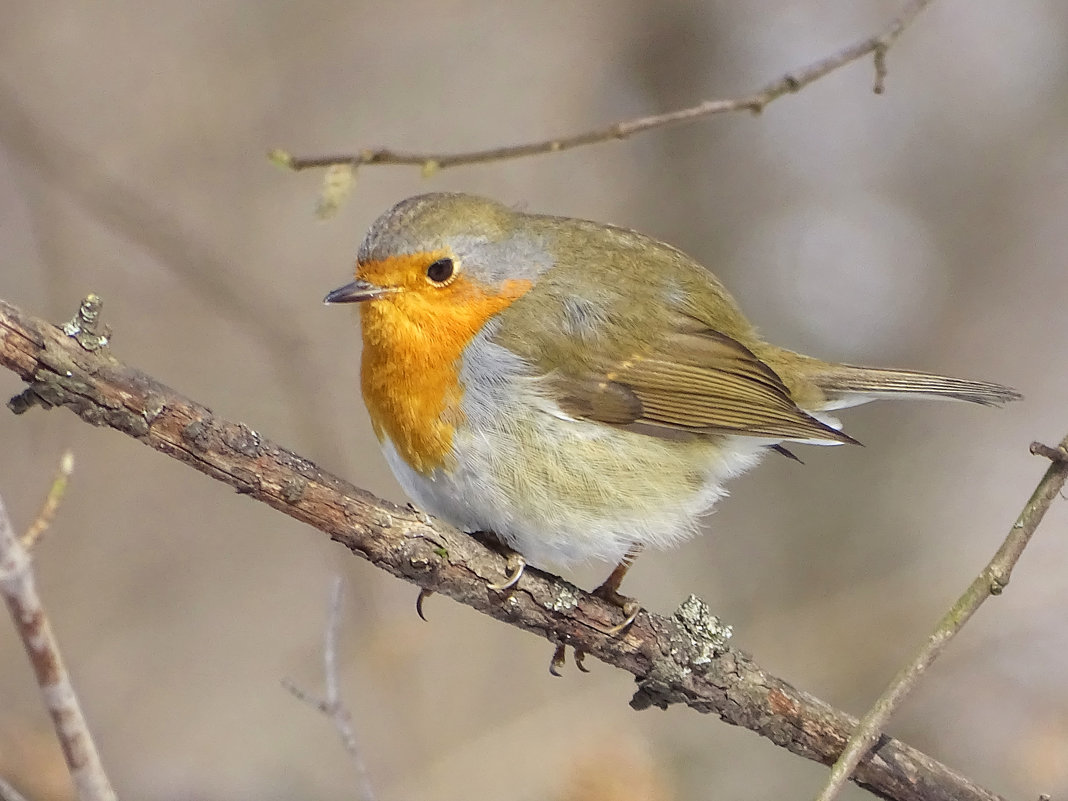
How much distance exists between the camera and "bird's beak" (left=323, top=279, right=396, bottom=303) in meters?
2.84

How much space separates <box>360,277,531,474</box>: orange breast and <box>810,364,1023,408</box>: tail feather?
1159 mm

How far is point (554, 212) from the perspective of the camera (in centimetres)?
712

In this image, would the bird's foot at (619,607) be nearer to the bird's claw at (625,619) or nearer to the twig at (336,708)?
the bird's claw at (625,619)

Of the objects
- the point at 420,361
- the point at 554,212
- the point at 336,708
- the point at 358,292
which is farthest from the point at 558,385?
the point at 554,212

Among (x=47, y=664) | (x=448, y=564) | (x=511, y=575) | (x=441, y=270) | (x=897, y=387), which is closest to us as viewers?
(x=47, y=664)

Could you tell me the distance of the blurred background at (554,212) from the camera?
5355 millimetres

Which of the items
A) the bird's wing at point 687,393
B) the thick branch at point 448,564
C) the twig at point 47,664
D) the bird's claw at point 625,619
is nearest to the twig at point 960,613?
the thick branch at point 448,564

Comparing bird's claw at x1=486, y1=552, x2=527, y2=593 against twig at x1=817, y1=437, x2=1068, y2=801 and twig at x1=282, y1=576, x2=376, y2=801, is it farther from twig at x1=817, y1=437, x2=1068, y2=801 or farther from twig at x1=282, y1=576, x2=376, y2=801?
twig at x1=817, y1=437, x2=1068, y2=801

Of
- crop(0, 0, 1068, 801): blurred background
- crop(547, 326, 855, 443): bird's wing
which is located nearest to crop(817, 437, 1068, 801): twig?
crop(547, 326, 855, 443): bird's wing

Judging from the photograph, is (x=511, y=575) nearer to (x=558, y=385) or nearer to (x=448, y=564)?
(x=448, y=564)

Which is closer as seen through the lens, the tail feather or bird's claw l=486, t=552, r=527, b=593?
bird's claw l=486, t=552, r=527, b=593

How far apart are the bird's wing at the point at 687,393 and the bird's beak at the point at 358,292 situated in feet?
1.75

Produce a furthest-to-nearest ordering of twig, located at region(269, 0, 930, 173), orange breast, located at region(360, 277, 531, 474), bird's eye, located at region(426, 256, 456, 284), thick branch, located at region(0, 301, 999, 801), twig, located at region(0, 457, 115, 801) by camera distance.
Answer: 1. bird's eye, located at region(426, 256, 456, 284)
2. orange breast, located at region(360, 277, 531, 474)
3. twig, located at region(269, 0, 930, 173)
4. thick branch, located at region(0, 301, 999, 801)
5. twig, located at region(0, 457, 115, 801)

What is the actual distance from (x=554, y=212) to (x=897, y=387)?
4138 mm
